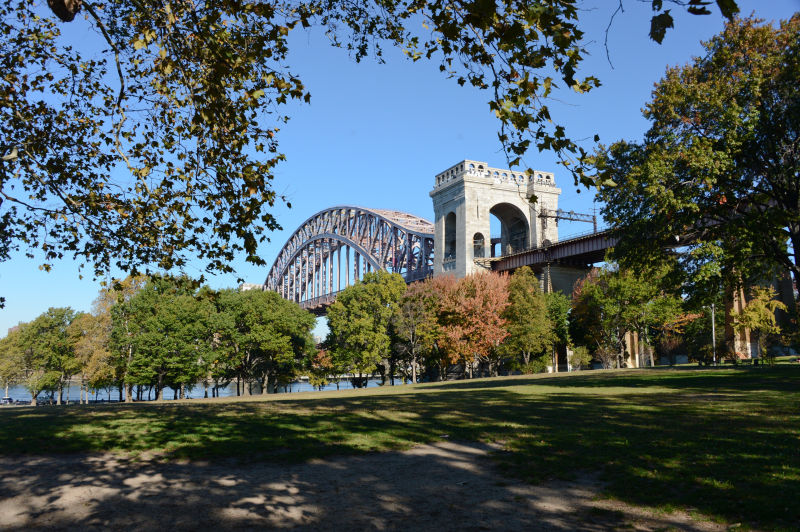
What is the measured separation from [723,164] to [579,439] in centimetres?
1568

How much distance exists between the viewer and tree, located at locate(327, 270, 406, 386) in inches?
2152

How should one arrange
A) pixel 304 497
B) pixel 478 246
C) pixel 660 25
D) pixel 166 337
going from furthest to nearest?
1. pixel 478 246
2. pixel 166 337
3. pixel 304 497
4. pixel 660 25

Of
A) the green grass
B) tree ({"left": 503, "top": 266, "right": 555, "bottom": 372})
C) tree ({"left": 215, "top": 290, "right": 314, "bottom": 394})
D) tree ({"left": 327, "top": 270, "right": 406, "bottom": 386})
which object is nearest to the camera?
the green grass

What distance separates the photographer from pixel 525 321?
52281mm

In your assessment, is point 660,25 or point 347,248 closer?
point 660,25

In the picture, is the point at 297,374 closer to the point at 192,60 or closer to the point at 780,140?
the point at 780,140

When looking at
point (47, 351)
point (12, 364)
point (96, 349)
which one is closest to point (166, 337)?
point (96, 349)

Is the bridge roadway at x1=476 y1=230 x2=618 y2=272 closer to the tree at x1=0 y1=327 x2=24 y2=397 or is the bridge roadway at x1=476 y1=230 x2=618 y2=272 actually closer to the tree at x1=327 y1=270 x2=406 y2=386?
the tree at x1=327 y1=270 x2=406 y2=386

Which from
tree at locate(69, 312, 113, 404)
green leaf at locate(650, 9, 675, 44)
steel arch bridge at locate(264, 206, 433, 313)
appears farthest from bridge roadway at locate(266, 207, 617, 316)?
green leaf at locate(650, 9, 675, 44)

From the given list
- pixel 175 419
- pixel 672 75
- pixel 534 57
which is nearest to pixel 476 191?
pixel 672 75

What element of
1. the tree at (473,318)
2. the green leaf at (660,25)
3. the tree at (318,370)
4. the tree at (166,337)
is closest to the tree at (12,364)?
the tree at (166,337)

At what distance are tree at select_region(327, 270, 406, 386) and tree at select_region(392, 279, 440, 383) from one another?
4.28ft

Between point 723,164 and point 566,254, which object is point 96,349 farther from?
point 723,164

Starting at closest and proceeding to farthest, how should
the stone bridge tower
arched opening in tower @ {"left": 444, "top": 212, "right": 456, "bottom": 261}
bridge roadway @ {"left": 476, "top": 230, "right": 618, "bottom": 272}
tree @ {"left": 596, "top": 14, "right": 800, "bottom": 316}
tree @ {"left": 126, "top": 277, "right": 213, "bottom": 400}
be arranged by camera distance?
tree @ {"left": 596, "top": 14, "right": 800, "bottom": 316} < tree @ {"left": 126, "top": 277, "right": 213, "bottom": 400} < bridge roadway @ {"left": 476, "top": 230, "right": 618, "bottom": 272} < the stone bridge tower < arched opening in tower @ {"left": 444, "top": 212, "right": 456, "bottom": 261}
